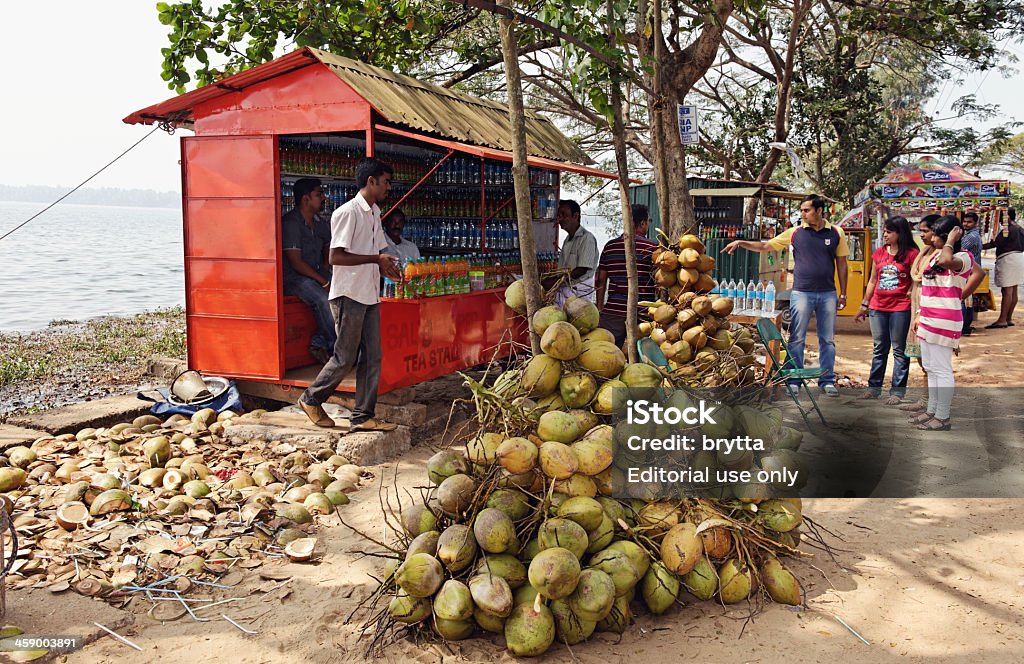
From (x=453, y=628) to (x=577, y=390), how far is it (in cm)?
110

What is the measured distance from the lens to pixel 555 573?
2.82 m

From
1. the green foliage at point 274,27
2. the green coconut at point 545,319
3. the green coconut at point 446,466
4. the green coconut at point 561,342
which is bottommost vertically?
the green coconut at point 446,466

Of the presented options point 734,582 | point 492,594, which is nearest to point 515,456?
point 492,594

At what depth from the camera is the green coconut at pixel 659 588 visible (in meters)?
3.17

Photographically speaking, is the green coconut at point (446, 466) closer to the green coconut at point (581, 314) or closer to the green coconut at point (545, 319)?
the green coconut at point (545, 319)

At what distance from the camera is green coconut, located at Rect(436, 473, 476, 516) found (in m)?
3.10

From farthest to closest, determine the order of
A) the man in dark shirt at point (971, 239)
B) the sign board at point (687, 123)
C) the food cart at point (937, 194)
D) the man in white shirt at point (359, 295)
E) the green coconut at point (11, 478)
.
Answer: the food cart at point (937, 194)
the man in dark shirt at point (971, 239)
the sign board at point (687, 123)
the man in white shirt at point (359, 295)
the green coconut at point (11, 478)

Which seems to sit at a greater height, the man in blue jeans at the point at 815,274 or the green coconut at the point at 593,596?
the man in blue jeans at the point at 815,274

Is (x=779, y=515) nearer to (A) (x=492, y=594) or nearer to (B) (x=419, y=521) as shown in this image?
(A) (x=492, y=594)

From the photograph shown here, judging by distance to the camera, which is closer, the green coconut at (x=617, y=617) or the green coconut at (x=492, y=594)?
the green coconut at (x=492, y=594)

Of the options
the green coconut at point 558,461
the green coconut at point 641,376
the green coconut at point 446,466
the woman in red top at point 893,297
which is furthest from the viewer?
the woman in red top at point 893,297

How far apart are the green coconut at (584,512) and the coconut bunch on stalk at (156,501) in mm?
1707

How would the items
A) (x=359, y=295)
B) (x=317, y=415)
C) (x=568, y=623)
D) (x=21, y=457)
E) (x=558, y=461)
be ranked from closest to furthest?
(x=568, y=623) < (x=558, y=461) < (x=21, y=457) < (x=359, y=295) < (x=317, y=415)

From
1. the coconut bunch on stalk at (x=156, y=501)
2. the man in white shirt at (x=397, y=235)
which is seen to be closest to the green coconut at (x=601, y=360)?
the coconut bunch on stalk at (x=156, y=501)
